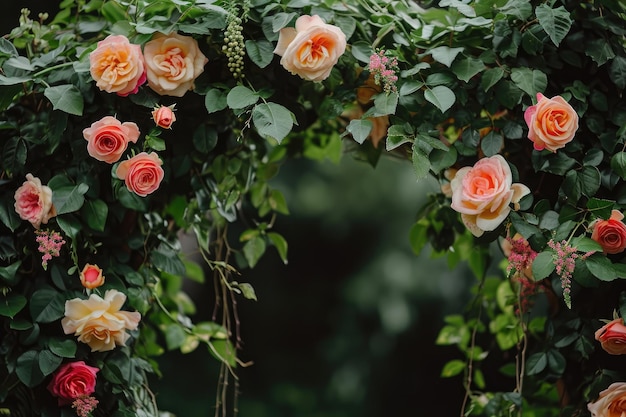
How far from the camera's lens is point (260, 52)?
1.15 meters

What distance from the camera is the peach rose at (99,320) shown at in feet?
3.76

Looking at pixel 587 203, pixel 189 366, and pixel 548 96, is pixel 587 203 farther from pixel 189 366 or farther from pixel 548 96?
pixel 189 366

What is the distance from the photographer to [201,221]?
1.38 meters

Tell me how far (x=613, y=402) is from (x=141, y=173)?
2.51 ft

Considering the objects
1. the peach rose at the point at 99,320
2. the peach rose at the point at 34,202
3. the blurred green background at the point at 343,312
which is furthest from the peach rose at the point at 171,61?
the blurred green background at the point at 343,312

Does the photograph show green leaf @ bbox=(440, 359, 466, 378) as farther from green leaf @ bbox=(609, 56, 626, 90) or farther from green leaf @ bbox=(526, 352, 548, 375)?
green leaf @ bbox=(609, 56, 626, 90)

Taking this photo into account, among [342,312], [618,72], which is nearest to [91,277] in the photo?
[618,72]

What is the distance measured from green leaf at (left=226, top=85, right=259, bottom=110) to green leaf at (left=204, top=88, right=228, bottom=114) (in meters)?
0.03

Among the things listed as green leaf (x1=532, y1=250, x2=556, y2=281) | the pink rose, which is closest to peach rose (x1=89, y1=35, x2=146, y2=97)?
the pink rose

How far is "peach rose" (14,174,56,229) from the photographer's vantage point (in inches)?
45.1

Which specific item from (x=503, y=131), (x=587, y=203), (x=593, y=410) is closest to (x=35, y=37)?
(x=503, y=131)

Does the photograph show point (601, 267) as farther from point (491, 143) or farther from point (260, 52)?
point (260, 52)

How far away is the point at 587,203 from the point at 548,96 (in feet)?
0.65

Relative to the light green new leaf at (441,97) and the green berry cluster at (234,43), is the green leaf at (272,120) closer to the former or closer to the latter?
the green berry cluster at (234,43)
